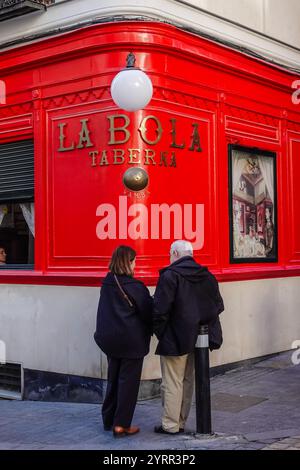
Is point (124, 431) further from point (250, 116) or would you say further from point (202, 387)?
point (250, 116)

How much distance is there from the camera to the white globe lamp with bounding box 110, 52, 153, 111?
22.1 ft

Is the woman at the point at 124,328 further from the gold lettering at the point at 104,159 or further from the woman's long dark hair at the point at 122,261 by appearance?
the gold lettering at the point at 104,159

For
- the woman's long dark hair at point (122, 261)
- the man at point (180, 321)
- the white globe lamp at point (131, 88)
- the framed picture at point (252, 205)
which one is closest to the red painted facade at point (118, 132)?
the framed picture at point (252, 205)

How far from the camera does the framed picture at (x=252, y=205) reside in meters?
9.01

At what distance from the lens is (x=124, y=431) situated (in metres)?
6.04

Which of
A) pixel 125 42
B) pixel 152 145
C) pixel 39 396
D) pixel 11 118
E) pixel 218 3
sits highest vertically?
pixel 218 3

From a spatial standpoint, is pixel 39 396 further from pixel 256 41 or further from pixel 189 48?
pixel 256 41

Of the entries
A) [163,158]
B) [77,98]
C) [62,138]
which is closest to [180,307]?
[163,158]

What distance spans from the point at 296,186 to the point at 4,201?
4.38 meters

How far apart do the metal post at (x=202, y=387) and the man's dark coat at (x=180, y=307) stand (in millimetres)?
82

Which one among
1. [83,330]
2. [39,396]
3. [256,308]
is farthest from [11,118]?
[256,308]

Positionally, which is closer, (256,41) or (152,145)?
(152,145)
